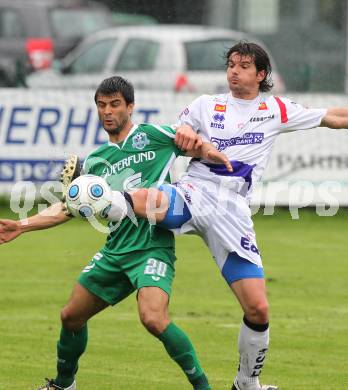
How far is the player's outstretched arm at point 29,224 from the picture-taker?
7570 mm

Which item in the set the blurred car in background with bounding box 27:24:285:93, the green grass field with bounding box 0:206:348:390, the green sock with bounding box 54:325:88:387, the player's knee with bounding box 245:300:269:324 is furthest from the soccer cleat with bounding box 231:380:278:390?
the blurred car in background with bounding box 27:24:285:93

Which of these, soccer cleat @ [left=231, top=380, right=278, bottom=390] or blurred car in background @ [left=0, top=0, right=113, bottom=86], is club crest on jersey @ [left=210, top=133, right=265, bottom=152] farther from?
blurred car in background @ [left=0, top=0, right=113, bottom=86]

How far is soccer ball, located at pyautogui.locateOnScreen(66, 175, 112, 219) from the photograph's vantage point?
7.26m

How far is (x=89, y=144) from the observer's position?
17156mm

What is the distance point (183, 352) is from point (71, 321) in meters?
0.76

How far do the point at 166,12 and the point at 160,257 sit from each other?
44.5 ft

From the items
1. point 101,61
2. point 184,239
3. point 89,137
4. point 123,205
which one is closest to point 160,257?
point 123,205

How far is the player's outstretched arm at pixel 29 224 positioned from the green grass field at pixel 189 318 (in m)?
1.07

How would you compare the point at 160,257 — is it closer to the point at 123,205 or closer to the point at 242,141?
the point at 123,205

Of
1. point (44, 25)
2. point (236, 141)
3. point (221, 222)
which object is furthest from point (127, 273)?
point (44, 25)

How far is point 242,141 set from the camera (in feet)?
25.4

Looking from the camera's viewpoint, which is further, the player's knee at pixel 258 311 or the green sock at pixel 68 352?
the green sock at pixel 68 352

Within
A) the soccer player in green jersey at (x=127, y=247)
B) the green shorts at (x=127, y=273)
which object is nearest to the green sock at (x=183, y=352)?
the soccer player in green jersey at (x=127, y=247)

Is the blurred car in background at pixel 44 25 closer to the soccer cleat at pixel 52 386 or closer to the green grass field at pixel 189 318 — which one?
the green grass field at pixel 189 318
